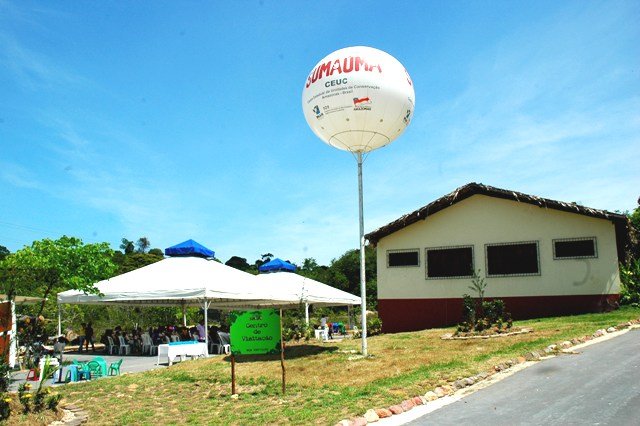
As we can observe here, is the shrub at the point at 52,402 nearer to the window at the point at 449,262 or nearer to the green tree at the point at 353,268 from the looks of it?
the window at the point at 449,262

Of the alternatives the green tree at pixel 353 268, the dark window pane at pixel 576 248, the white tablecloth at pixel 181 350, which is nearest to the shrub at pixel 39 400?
the white tablecloth at pixel 181 350

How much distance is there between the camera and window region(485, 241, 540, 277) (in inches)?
736

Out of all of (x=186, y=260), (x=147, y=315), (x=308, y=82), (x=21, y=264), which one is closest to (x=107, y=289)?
(x=186, y=260)

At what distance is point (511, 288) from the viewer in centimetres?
1881

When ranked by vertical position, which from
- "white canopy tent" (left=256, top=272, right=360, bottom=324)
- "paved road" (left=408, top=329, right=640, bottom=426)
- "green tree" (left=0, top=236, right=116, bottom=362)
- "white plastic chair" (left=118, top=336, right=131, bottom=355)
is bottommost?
"white plastic chair" (left=118, top=336, right=131, bottom=355)

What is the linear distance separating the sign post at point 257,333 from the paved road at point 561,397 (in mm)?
3624

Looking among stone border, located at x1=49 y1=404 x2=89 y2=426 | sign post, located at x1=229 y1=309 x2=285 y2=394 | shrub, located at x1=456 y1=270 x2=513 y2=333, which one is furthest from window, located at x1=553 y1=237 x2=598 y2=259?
stone border, located at x1=49 y1=404 x2=89 y2=426

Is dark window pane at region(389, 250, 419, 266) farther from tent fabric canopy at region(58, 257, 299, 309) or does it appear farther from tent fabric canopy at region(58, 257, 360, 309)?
tent fabric canopy at region(58, 257, 299, 309)

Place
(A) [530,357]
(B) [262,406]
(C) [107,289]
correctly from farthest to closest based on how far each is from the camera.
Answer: (C) [107,289], (A) [530,357], (B) [262,406]

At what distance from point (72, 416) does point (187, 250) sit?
1203cm

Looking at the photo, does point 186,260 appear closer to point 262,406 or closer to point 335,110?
point 335,110

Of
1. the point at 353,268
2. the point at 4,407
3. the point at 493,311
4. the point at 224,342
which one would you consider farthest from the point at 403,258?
the point at 353,268

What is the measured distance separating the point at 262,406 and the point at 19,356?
1052cm

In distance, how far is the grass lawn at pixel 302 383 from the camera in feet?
25.5
